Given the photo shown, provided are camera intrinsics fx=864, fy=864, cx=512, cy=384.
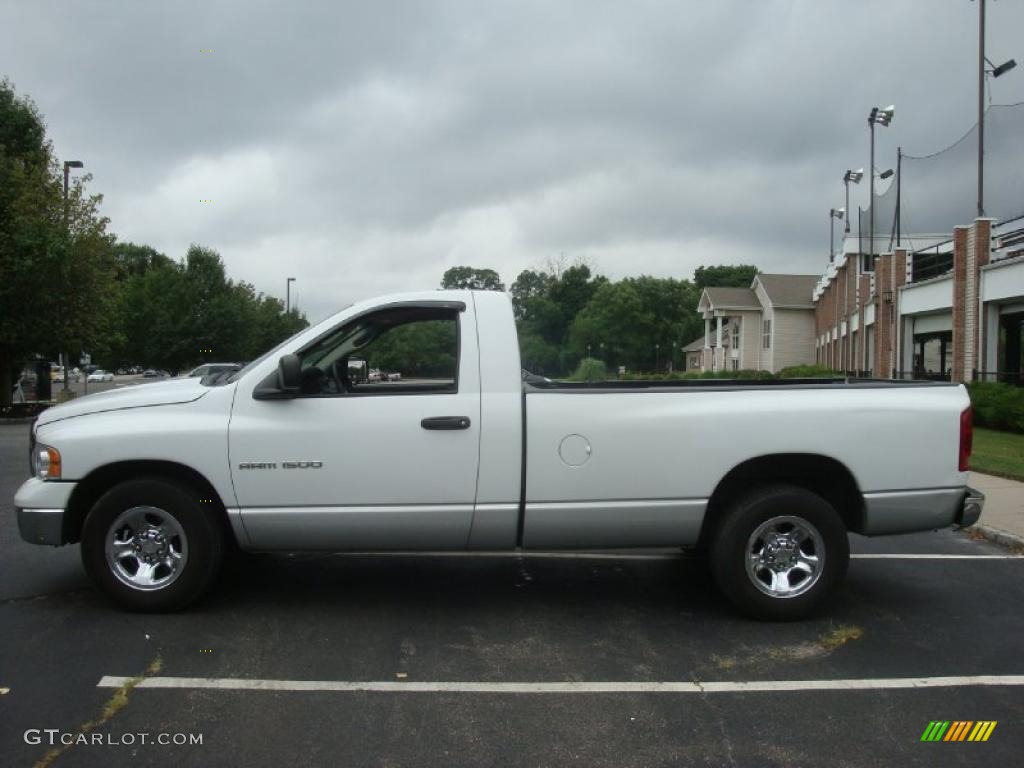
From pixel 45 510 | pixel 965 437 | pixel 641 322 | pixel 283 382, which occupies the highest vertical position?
pixel 641 322

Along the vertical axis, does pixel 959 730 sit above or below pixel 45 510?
below

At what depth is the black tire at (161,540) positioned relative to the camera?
5203 mm

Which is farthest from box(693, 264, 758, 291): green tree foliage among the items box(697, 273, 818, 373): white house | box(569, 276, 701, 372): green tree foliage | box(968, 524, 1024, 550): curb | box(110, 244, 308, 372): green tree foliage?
box(968, 524, 1024, 550): curb

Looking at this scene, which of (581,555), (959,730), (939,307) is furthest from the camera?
(939,307)

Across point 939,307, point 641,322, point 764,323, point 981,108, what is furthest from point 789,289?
point 981,108

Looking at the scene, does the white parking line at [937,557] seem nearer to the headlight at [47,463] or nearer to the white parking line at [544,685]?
the white parking line at [544,685]

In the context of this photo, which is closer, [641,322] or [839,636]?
[839,636]

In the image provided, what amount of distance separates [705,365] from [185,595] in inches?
2625

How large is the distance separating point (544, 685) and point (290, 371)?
2239 mm

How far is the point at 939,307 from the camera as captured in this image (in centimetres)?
2808

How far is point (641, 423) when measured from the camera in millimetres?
5254

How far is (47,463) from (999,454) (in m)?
14.7

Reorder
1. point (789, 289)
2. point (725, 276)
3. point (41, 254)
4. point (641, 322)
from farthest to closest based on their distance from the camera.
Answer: point (725, 276)
point (641, 322)
point (789, 289)
point (41, 254)

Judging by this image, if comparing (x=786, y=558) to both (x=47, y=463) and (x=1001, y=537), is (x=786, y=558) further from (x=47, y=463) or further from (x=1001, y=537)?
(x=47, y=463)
